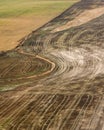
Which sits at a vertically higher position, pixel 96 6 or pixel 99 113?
pixel 96 6

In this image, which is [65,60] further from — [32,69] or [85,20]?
[85,20]

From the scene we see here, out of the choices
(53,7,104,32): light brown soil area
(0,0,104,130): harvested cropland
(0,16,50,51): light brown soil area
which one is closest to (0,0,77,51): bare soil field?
(0,16,50,51): light brown soil area

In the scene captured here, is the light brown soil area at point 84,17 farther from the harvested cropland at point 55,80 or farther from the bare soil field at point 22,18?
the bare soil field at point 22,18

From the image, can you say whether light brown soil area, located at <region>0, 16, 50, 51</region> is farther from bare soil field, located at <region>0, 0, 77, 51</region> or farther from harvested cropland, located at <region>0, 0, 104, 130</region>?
harvested cropland, located at <region>0, 0, 104, 130</region>

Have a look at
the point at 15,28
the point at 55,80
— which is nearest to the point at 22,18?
the point at 15,28

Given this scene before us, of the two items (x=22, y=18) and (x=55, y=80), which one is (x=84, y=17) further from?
(x=55, y=80)

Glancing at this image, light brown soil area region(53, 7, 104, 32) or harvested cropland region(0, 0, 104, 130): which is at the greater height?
light brown soil area region(53, 7, 104, 32)

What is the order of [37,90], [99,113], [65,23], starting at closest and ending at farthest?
[99,113] → [37,90] → [65,23]

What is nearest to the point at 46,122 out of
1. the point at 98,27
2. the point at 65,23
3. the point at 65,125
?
the point at 65,125

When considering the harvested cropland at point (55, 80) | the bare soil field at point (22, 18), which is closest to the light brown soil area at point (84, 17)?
the harvested cropland at point (55, 80)

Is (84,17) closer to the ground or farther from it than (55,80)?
farther from it

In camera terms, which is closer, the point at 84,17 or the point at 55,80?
the point at 55,80
